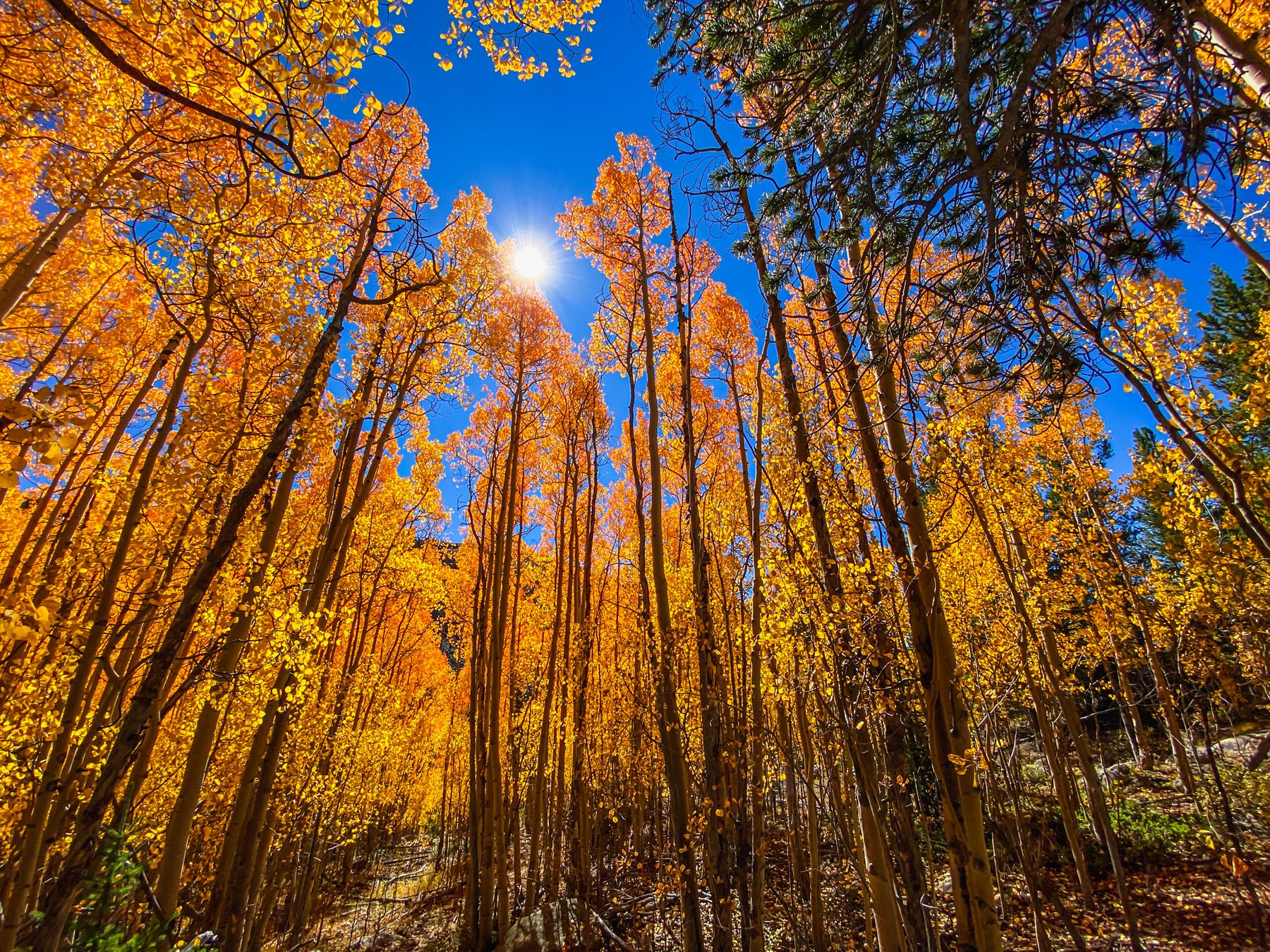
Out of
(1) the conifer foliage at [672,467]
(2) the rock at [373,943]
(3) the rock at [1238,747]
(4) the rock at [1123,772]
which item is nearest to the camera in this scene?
(1) the conifer foliage at [672,467]

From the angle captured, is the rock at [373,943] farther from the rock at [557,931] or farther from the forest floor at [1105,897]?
the rock at [557,931]

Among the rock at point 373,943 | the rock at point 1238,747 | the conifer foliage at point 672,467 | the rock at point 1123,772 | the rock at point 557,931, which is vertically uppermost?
the conifer foliage at point 672,467

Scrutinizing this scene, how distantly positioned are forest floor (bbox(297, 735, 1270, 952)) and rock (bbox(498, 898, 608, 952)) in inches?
22.0

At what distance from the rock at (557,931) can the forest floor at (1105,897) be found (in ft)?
1.83

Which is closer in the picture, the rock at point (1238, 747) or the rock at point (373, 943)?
the rock at point (373, 943)

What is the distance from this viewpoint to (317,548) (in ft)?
23.5

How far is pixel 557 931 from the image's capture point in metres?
7.13

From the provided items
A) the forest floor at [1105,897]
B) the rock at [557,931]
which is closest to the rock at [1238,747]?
Result: the forest floor at [1105,897]

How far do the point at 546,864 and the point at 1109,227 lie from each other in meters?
12.0

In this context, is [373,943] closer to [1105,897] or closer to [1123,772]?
[1105,897]

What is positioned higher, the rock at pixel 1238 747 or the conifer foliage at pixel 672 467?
the conifer foliage at pixel 672 467

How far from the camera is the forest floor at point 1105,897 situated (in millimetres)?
6297

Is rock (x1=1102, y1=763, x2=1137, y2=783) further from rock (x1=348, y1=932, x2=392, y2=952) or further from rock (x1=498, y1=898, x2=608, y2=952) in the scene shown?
rock (x1=348, y1=932, x2=392, y2=952)

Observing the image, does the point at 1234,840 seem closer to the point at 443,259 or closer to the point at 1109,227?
the point at 1109,227
